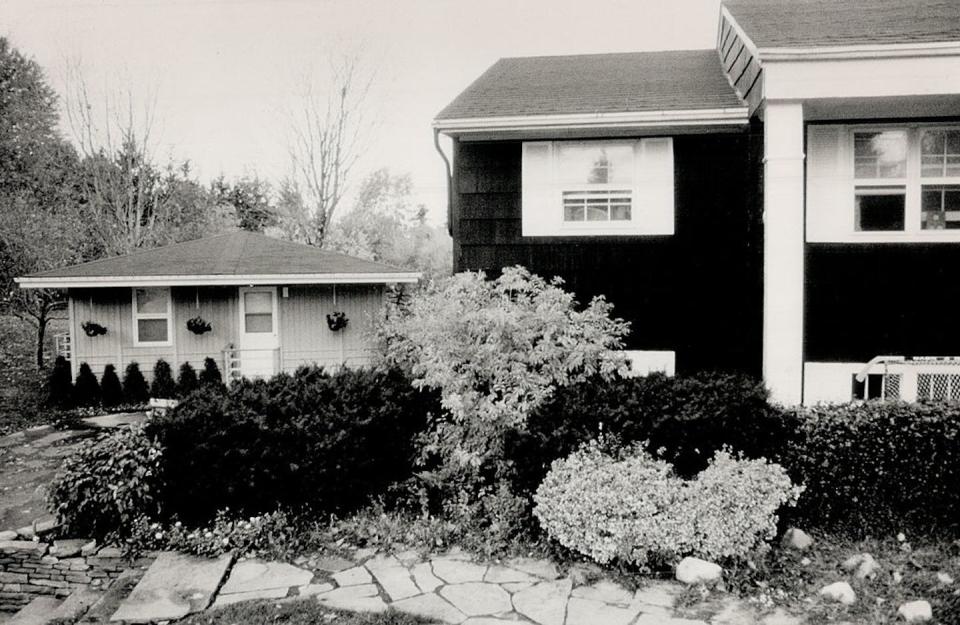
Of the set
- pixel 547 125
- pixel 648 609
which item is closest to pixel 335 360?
pixel 547 125

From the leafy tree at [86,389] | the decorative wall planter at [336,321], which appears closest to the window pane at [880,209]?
the decorative wall planter at [336,321]

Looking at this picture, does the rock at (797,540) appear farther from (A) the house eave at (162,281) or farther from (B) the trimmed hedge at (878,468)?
(A) the house eave at (162,281)

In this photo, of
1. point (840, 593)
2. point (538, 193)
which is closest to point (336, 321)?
point (538, 193)

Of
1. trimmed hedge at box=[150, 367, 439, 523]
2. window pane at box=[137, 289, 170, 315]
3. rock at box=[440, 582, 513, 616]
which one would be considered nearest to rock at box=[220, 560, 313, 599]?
trimmed hedge at box=[150, 367, 439, 523]

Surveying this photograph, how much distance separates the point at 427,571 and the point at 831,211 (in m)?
6.78

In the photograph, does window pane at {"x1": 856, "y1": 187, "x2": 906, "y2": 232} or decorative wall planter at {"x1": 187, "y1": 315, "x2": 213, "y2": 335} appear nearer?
window pane at {"x1": 856, "y1": 187, "x2": 906, "y2": 232}

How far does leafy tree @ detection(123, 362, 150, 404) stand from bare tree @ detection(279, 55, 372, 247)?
1070 cm

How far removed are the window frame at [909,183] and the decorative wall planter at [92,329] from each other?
13800 millimetres

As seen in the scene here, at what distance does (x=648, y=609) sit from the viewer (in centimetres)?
416

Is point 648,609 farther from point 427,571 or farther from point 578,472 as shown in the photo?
point 427,571

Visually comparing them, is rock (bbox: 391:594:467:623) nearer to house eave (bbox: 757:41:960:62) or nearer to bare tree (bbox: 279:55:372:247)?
house eave (bbox: 757:41:960:62)

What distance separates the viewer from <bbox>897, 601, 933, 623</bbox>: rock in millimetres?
3900

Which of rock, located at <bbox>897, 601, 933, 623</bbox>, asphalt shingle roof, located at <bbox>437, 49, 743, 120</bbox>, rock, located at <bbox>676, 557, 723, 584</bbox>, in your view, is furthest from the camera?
asphalt shingle roof, located at <bbox>437, 49, 743, 120</bbox>

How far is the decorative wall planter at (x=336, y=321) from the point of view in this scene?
14.1 metres
